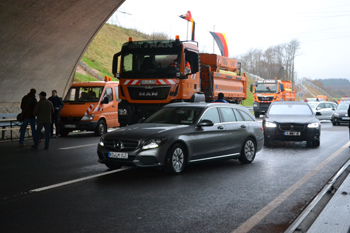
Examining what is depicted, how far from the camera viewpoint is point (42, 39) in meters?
18.4

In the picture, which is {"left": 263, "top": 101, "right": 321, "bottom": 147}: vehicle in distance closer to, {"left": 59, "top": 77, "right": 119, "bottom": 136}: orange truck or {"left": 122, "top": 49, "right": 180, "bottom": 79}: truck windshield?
{"left": 122, "top": 49, "right": 180, "bottom": 79}: truck windshield

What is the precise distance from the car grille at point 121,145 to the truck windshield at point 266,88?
28208 mm

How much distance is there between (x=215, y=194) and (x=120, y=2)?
13270 mm

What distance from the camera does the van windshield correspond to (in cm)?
1838

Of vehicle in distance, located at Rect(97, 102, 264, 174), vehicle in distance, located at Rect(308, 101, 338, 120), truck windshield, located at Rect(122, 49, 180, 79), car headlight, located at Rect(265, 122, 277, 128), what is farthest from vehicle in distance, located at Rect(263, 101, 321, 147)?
vehicle in distance, located at Rect(308, 101, 338, 120)

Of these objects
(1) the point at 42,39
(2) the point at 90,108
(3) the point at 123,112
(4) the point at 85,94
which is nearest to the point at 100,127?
(2) the point at 90,108

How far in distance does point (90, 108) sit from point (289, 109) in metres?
7.52

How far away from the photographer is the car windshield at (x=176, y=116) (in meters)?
9.76

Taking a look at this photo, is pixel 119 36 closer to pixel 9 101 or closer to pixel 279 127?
pixel 9 101

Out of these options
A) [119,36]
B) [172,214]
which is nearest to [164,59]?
[172,214]

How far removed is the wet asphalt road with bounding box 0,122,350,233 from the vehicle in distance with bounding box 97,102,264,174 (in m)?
0.33

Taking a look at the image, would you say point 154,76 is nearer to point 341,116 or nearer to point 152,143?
point 152,143

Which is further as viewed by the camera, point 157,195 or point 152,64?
point 152,64

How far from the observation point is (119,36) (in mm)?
62219
